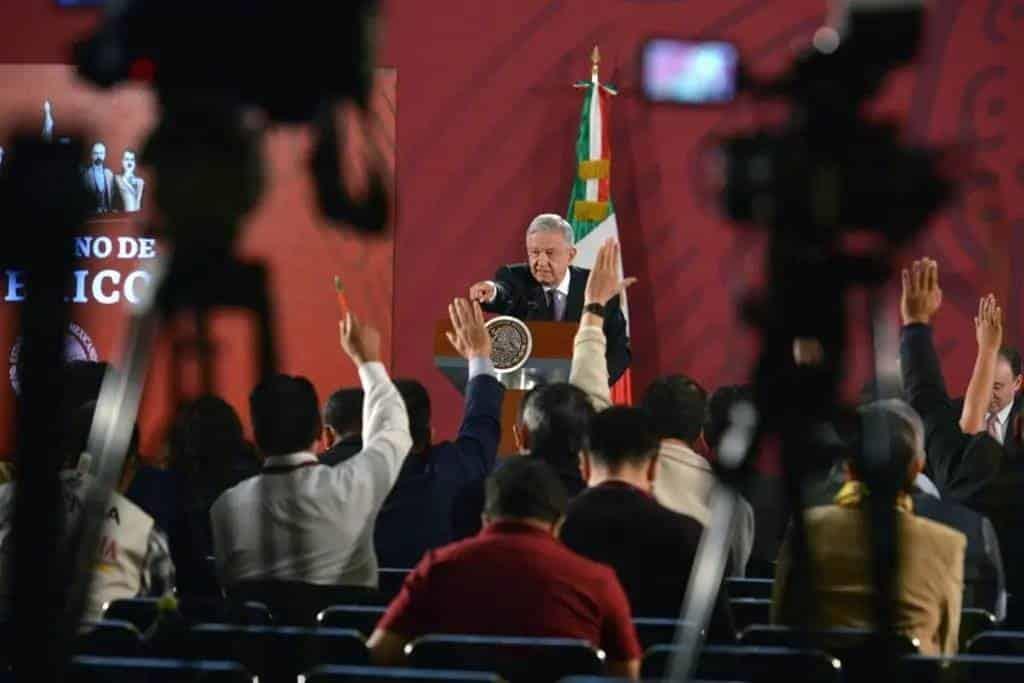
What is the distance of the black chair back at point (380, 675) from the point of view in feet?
9.00

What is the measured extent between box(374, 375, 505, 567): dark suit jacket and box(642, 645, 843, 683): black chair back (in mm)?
1621

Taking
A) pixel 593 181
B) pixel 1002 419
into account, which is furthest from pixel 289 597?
pixel 593 181

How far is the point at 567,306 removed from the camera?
7125 mm

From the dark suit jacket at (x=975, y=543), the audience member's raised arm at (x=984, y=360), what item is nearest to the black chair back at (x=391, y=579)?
the dark suit jacket at (x=975, y=543)

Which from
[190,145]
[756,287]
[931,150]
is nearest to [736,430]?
[756,287]

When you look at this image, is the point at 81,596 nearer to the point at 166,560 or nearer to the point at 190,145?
the point at 190,145

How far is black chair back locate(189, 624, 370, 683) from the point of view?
326cm

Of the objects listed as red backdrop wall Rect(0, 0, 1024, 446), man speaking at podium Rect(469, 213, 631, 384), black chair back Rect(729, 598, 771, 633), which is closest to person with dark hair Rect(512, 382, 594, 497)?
black chair back Rect(729, 598, 771, 633)

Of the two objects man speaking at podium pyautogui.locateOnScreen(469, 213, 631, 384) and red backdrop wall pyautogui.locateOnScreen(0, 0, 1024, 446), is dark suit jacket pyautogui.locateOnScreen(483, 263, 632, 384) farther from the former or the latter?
red backdrop wall pyautogui.locateOnScreen(0, 0, 1024, 446)

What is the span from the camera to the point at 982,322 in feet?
16.2

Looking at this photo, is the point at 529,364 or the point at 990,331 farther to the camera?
the point at 529,364

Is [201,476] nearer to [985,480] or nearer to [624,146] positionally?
[985,480]

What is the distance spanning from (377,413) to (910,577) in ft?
4.58

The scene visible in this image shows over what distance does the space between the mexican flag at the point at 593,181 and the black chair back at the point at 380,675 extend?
19.1 feet
